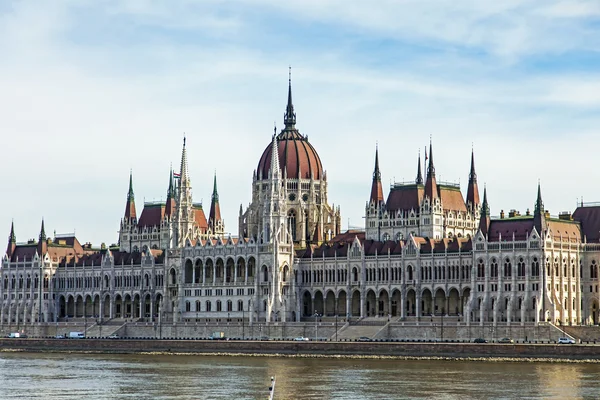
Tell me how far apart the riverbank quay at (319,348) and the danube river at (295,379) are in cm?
472

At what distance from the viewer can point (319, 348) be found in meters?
159

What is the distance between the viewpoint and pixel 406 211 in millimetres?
195625

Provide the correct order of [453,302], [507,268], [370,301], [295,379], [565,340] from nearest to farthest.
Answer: [295,379], [565,340], [507,268], [453,302], [370,301]

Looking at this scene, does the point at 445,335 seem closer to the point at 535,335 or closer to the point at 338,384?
the point at 535,335

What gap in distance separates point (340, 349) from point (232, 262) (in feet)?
140

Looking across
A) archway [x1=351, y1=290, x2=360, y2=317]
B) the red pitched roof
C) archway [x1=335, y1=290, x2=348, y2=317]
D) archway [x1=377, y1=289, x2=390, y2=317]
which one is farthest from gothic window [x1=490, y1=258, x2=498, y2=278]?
archway [x1=335, y1=290, x2=348, y2=317]

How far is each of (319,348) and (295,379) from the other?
34971mm

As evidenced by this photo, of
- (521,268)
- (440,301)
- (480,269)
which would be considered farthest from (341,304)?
(521,268)

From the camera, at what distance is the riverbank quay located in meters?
143

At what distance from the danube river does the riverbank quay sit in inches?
186

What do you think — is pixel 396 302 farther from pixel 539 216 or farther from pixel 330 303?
pixel 539 216

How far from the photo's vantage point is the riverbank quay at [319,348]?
14325cm

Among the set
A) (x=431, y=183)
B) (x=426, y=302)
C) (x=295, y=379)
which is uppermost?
(x=431, y=183)

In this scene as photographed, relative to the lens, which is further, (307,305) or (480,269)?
(307,305)
